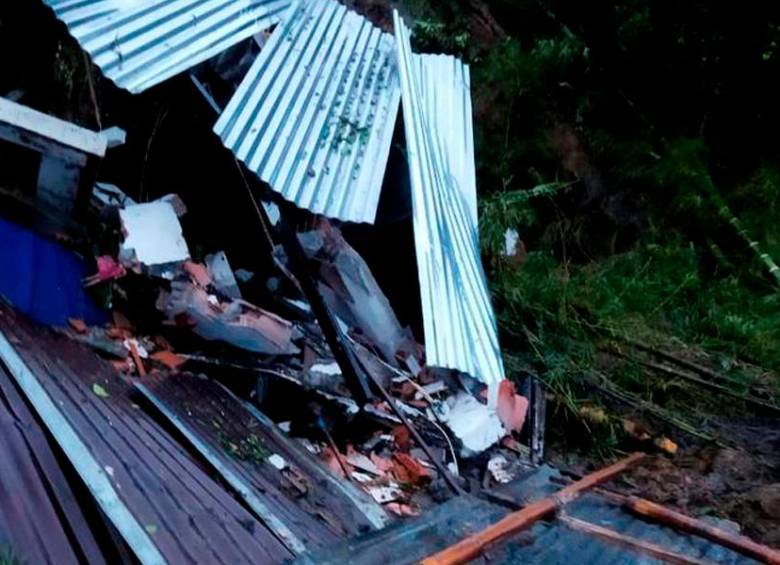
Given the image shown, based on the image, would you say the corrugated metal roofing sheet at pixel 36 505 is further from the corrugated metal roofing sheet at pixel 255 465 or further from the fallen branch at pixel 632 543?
the fallen branch at pixel 632 543

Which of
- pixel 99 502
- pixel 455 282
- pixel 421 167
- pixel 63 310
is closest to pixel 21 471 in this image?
pixel 99 502

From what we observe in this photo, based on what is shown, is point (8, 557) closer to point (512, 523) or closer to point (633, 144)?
point (512, 523)

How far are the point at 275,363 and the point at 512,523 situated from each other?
126 centimetres

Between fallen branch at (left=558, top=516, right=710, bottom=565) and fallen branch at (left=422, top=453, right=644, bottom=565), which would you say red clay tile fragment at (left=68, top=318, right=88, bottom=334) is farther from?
fallen branch at (left=558, top=516, right=710, bottom=565)

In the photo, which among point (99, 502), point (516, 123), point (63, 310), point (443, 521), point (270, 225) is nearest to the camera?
point (99, 502)

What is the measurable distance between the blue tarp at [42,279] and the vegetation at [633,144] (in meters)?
3.42

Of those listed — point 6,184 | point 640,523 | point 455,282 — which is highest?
point 6,184

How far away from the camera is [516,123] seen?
7.79 metres

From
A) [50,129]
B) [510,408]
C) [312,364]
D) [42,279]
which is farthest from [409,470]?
[50,129]

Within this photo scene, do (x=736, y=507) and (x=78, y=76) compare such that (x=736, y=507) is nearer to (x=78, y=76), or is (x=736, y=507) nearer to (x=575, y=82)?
(x=78, y=76)

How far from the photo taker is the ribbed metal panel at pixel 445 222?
3.05m

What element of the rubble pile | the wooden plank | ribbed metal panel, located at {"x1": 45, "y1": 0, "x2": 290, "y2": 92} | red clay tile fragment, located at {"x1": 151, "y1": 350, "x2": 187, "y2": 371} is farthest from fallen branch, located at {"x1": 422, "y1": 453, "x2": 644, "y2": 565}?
the wooden plank

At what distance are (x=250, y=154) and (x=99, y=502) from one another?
139cm

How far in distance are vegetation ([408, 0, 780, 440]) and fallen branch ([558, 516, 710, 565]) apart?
3420mm
